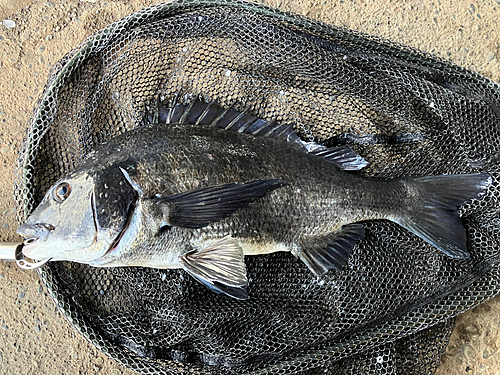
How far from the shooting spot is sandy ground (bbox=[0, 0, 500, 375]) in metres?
2.92

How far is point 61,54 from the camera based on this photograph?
3.08 meters

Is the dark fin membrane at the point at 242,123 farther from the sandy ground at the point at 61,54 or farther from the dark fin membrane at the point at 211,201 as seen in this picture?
the sandy ground at the point at 61,54

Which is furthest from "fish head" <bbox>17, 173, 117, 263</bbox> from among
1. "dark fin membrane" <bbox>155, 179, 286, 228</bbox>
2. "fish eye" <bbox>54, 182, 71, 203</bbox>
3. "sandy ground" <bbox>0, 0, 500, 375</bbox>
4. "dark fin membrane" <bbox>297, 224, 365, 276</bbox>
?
"sandy ground" <bbox>0, 0, 500, 375</bbox>

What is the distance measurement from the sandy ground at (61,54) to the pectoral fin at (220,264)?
5.16 feet

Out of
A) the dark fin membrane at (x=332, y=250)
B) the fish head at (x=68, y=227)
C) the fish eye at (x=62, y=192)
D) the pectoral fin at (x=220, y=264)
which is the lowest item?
the dark fin membrane at (x=332, y=250)

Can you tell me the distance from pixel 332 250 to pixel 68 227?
1.30 m

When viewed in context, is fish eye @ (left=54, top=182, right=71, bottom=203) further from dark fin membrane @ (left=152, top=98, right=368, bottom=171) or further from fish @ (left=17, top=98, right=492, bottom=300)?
dark fin membrane @ (left=152, top=98, right=368, bottom=171)

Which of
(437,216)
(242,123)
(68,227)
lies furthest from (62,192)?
(437,216)

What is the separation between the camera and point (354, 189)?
2102 millimetres

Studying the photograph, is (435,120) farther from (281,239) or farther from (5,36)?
(5,36)

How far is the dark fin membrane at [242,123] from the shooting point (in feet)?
6.68

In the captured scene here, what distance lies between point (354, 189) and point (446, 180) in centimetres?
52

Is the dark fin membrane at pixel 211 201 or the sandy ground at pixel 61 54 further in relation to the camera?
the sandy ground at pixel 61 54

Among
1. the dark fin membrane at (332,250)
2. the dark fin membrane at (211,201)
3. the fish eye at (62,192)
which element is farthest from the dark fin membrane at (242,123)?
the fish eye at (62,192)
